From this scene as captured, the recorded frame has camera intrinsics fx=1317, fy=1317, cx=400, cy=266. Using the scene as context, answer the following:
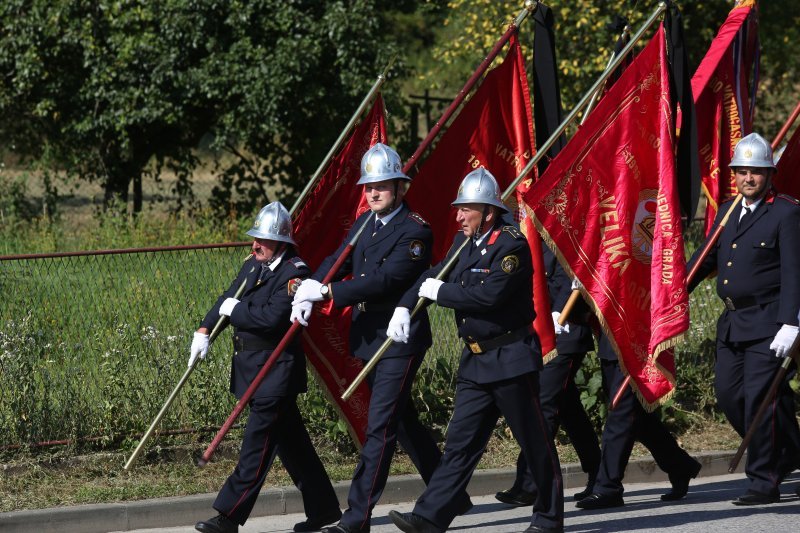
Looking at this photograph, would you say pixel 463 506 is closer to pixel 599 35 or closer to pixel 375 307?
pixel 375 307

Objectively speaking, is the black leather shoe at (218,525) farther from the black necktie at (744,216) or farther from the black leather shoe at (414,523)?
the black necktie at (744,216)

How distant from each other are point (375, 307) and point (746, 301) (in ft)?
7.16

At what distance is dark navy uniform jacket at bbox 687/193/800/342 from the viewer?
7.44 meters

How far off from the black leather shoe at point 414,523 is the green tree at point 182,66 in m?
9.81

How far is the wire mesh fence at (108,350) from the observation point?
812cm

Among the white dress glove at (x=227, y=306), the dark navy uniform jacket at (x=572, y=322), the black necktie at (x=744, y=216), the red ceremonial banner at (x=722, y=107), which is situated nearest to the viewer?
the white dress glove at (x=227, y=306)

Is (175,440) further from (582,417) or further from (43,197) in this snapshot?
(43,197)

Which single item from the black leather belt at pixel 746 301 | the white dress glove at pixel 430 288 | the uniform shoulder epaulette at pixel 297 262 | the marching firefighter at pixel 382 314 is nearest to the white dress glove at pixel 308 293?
the marching firefighter at pixel 382 314

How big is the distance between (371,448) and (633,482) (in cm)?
260

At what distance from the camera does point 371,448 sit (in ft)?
22.3

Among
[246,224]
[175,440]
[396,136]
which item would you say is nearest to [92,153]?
[246,224]

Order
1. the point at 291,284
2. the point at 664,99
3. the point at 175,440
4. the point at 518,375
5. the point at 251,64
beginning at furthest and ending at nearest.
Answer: the point at 251,64 < the point at 175,440 < the point at 664,99 < the point at 291,284 < the point at 518,375

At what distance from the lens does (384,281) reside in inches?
274

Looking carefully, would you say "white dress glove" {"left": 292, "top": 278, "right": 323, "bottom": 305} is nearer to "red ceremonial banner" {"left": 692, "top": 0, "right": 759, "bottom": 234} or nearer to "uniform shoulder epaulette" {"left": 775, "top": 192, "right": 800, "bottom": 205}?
"uniform shoulder epaulette" {"left": 775, "top": 192, "right": 800, "bottom": 205}
